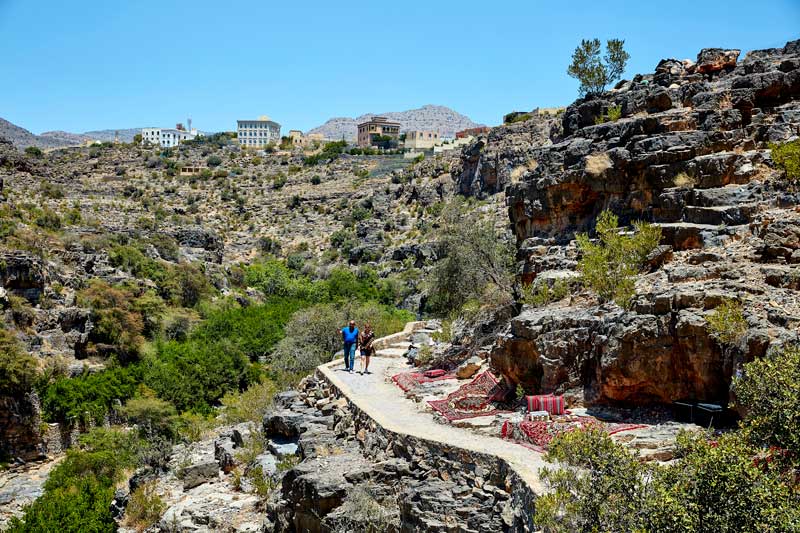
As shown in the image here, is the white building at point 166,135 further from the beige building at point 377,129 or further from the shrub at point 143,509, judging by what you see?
the shrub at point 143,509

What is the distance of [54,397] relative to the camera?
22641 mm

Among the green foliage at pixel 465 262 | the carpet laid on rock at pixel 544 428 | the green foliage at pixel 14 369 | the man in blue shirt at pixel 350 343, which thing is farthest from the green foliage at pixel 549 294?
the green foliage at pixel 14 369

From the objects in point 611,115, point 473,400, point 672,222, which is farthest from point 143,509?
point 611,115

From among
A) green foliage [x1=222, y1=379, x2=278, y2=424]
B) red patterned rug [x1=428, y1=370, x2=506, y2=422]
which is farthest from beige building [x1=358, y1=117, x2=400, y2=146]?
red patterned rug [x1=428, y1=370, x2=506, y2=422]

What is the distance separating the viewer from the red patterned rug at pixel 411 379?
1443cm

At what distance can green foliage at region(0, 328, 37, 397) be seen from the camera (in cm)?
2123

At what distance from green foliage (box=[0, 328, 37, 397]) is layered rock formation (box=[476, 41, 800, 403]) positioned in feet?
53.8

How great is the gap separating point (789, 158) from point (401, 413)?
766 centimetres

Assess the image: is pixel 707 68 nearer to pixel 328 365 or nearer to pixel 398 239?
pixel 328 365

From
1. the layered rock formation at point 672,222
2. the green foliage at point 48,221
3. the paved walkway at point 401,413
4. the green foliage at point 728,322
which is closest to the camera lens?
the green foliage at point 728,322

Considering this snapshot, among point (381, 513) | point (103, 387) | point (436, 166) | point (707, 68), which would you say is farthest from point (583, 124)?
point (436, 166)

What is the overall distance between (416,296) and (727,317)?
32.4 meters

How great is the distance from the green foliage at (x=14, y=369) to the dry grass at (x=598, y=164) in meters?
18.6

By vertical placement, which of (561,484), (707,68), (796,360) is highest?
(707,68)
